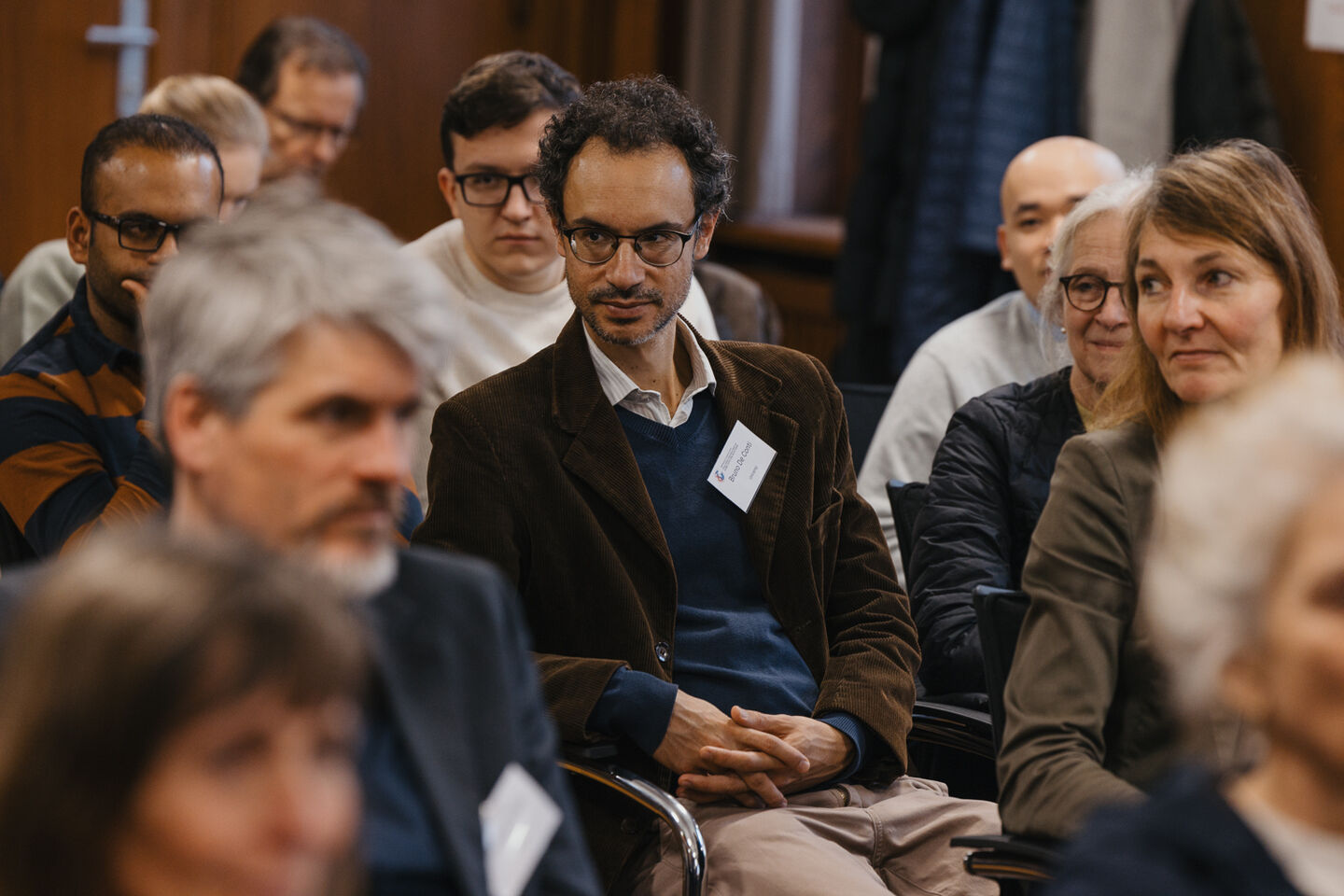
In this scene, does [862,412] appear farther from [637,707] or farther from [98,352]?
[98,352]

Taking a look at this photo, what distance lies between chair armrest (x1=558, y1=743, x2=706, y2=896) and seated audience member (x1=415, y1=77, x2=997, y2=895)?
0.25 ft

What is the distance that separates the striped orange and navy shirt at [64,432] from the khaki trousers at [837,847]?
0.98 m

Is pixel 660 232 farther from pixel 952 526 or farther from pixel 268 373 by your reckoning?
pixel 268 373

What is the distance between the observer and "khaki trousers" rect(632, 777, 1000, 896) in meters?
2.01

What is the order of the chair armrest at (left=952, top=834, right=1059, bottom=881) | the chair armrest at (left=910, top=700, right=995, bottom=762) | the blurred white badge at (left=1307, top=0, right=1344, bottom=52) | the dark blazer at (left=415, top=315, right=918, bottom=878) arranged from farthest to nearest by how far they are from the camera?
the blurred white badge at (left=1307, top=0, right=1344, bottom=52)
the chair armrest at (left=910, top=700, right=995, bottom=762)
the dark blazer at (left=415, top=315, right=918, bottom=878)
the chair armrest at (left=952, top=834, right=1059, bottom=881)

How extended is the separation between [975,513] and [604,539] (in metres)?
0.72

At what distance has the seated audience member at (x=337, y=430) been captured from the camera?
3.99 ft

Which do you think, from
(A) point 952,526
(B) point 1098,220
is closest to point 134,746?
(A) point 952,526

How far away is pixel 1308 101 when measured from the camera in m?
4.05

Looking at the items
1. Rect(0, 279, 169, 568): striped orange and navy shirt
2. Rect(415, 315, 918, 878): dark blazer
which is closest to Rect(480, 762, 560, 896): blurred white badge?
Rect(415, 315, 918, 878): dark blazer

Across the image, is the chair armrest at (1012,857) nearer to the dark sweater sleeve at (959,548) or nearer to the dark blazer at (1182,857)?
the dark blazer at (1182,857)

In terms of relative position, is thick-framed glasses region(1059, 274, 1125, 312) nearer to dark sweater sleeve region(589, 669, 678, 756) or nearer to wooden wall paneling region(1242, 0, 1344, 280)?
dark sweater sleeve region(589, 669, 678, 756)

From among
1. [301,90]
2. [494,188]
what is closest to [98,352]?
[494,188]

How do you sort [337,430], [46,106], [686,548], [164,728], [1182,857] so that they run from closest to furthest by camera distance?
[164,728] < [1182,857] < [337,430] < [686,548] < [46,106]
